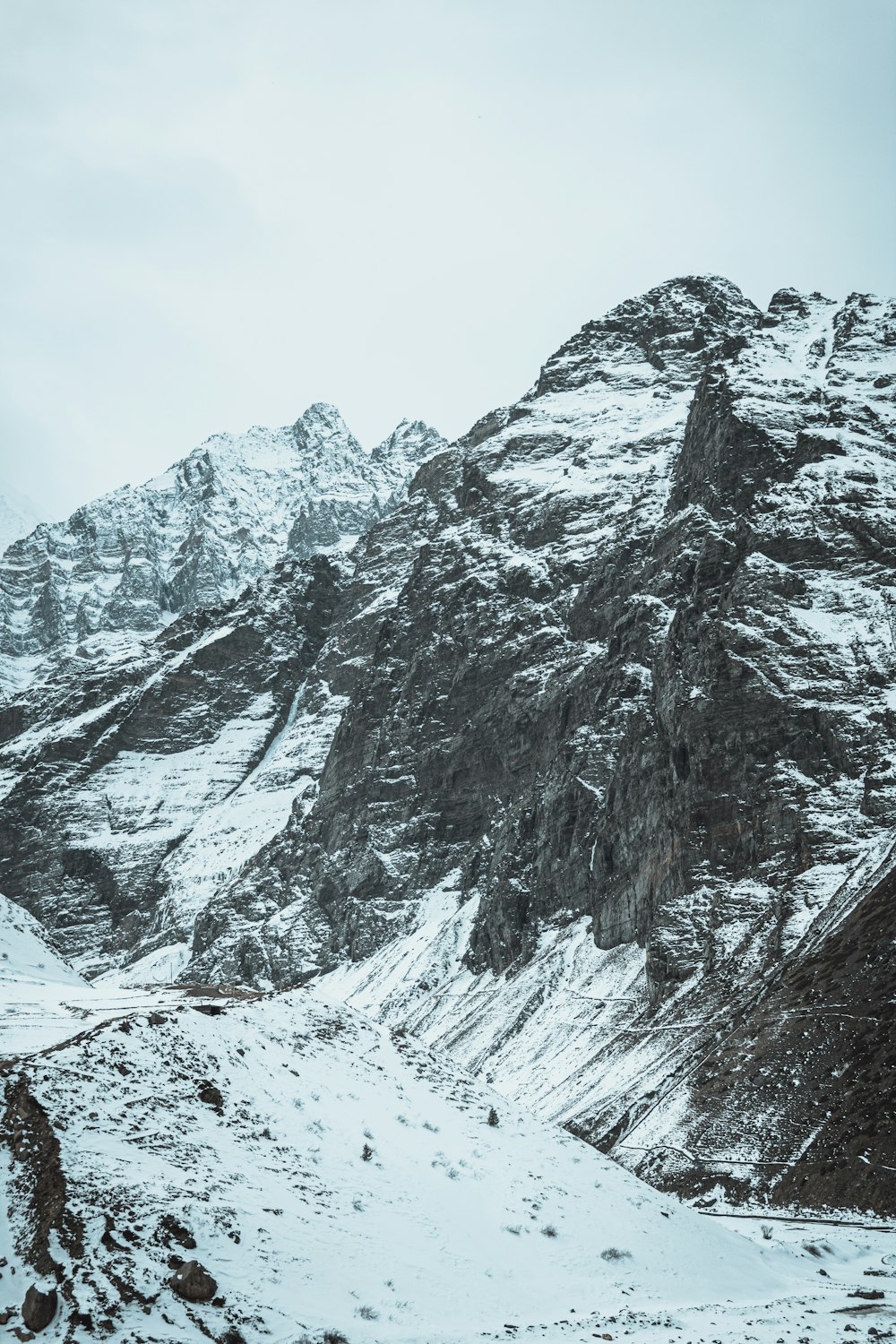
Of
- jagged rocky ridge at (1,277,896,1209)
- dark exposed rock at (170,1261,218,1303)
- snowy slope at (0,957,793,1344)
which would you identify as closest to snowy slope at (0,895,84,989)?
snowy slope at (0,957,793,1344)

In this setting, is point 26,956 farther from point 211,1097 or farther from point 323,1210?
point 323,1210

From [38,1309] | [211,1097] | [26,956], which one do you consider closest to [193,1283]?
[38,1309]

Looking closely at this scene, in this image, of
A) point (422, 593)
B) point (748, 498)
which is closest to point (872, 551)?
point (748, 498)

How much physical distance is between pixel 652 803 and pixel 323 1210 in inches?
3673

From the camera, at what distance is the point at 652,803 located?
115562 millimetres

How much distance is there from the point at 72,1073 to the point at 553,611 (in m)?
147

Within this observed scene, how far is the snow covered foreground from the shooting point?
66.8 feet

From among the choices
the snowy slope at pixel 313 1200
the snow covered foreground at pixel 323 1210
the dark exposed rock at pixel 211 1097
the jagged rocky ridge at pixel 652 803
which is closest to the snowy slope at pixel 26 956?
the snow covered foreground at pixel 323 1210

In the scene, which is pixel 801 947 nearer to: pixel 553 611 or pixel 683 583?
pixel 683 583

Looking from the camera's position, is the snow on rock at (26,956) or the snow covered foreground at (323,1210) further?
the snow on rock at (26,956)

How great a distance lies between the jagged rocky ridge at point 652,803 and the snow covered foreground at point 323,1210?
24.9m

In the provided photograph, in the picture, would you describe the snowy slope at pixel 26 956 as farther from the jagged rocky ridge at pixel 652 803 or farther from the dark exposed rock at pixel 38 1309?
the dark exposed rock at pixel 38 1309

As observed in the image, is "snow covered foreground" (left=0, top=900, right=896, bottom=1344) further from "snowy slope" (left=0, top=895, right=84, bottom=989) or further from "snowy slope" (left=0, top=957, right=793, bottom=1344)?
"snowy slope" (left=0, top=895, right=84, bottom=989)

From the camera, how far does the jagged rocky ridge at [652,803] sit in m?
75.5
